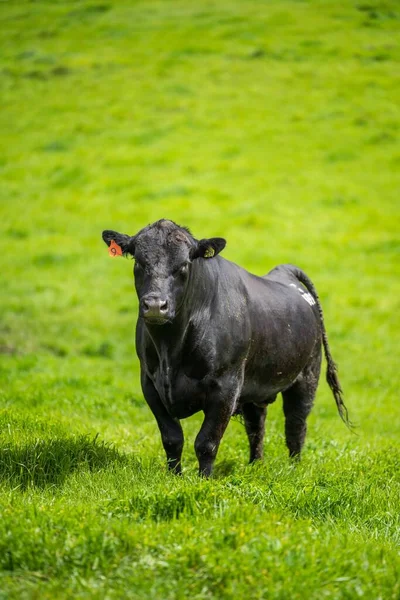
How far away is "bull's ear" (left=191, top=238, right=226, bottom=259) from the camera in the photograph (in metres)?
7.22

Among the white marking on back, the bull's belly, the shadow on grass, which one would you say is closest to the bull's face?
the bull's belly

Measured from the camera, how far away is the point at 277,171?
2938 centimetres

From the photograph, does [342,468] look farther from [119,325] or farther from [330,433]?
[119,325]

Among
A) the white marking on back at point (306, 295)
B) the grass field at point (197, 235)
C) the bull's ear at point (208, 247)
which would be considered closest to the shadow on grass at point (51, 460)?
the grass field at point (197, 235)

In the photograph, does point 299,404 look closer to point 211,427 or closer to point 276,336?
point 276,336

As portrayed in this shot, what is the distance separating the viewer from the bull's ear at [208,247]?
7.22 metres

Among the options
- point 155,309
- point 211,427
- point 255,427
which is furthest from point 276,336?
point 155,309

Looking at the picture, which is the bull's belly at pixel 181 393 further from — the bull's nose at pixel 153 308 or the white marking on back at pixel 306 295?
the white marking on back at pixel 306 295

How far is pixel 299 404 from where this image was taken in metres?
9.35

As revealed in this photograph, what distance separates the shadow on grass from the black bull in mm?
563

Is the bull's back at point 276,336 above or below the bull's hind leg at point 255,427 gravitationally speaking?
above

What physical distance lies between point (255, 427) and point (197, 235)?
15269 millimetres

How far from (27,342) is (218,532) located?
13.1 metres

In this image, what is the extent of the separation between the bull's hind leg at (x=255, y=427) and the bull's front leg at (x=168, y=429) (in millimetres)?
1375
